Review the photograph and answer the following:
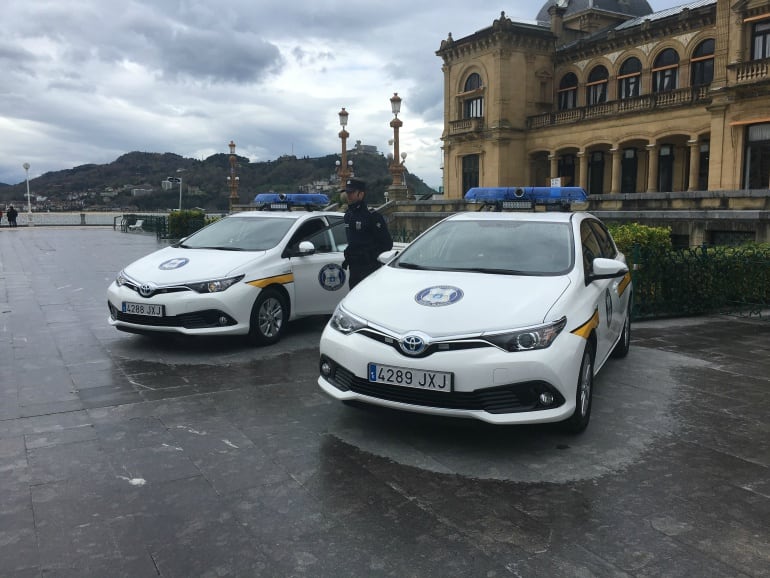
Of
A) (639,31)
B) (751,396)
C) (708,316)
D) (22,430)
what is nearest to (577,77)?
(639,31)

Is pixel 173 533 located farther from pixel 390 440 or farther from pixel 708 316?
pixel 708 316

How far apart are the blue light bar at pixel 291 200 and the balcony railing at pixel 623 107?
90.9 feet

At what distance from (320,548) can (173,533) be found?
767 millimetres

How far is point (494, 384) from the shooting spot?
167 inches

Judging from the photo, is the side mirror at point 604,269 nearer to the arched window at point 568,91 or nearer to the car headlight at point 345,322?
the car headlight at point 345,322

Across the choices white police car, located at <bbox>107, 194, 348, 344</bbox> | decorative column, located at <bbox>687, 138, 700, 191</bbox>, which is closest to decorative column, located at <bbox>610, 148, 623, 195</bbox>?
decorative column, located at <bbox>687, 138, 700, 191</bbox>

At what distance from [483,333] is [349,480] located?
1.26 metres

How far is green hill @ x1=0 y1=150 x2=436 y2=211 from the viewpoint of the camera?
90.3m

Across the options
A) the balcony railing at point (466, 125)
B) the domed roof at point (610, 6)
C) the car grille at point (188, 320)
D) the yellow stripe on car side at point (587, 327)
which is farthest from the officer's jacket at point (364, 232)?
the domed roof at point (610, 6)

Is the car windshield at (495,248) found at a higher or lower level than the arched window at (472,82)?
lower

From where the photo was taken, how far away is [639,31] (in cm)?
3712

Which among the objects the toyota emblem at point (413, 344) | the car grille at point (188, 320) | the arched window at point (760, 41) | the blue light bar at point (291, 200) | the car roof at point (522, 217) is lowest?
the car grille at point (188, 320)

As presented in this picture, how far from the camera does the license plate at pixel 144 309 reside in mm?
7031

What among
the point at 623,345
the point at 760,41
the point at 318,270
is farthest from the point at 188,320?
the point at 760,41
